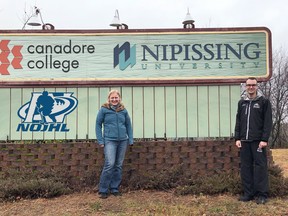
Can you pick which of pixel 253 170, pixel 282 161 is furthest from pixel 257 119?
pixel 282 161

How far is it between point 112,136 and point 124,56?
199 centimetres

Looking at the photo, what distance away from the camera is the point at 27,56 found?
7996 millimetres

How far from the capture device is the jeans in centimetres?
676

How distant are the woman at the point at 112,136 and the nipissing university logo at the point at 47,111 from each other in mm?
1298

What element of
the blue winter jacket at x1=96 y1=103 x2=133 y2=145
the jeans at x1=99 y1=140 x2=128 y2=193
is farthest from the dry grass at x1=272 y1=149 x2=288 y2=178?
the blue winter jacket at x1=96 y1=103 x2=133 y2=145

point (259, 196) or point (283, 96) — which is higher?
point (283, 96)

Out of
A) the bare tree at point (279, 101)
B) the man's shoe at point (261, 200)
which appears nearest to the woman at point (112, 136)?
the man's shoe at point (261, 200)

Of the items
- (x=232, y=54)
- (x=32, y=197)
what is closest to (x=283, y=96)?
(x=232, y=54)

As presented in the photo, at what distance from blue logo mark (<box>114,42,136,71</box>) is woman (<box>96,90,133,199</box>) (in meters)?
1.34

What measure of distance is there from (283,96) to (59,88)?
34059 millimetres

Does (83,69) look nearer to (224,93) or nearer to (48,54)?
(48,54)

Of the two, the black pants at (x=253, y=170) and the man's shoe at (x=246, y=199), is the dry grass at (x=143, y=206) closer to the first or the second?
the man's shoe at (x=246, y=199)

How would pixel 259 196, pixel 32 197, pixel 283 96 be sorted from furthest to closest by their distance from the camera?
pixel 283 96
pixel 32 197
pixel 259 196

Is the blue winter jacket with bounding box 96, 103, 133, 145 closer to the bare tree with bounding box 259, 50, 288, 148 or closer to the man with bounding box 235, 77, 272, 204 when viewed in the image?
the man with bounding box 235, 77, 272, 204
